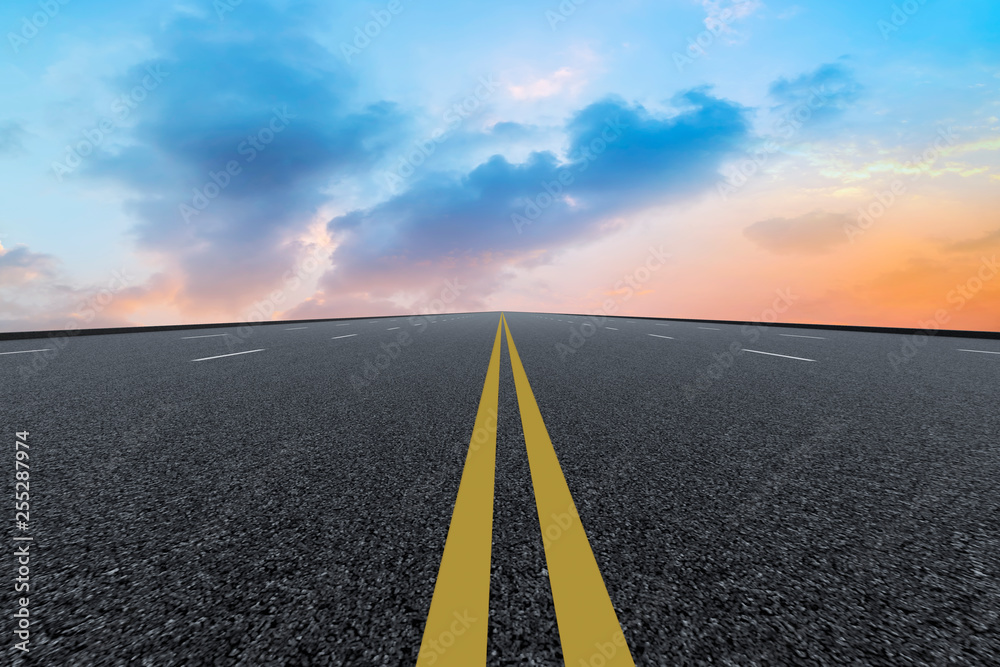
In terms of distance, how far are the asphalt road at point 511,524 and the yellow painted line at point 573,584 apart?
51 millimetres

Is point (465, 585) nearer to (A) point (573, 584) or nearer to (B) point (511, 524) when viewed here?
(A) point (573, 584)

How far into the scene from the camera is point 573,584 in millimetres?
2191

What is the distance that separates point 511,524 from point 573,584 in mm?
652

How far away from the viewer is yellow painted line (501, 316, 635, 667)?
1.80 m

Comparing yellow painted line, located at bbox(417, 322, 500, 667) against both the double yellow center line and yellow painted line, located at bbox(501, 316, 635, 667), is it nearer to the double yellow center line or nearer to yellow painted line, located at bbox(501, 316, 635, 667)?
the double yellow center line

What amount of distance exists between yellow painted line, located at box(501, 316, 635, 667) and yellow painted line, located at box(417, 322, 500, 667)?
0.29 meters

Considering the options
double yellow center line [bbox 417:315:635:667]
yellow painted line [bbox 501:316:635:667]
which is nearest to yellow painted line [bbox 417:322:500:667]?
double yellow center line [bbox 417:315:635:667]

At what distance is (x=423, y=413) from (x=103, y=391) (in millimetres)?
4436

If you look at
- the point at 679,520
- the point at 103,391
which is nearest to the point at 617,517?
the point at 679,520

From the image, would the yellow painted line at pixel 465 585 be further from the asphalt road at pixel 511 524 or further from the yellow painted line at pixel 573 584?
the yellow painted line at pixel 573 584

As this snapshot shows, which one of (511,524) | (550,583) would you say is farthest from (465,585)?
(511,524)

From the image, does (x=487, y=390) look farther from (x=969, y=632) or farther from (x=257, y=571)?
(x=969, y=632)

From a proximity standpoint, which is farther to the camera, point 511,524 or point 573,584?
point 511,524

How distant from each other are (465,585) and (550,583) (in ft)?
1.20
